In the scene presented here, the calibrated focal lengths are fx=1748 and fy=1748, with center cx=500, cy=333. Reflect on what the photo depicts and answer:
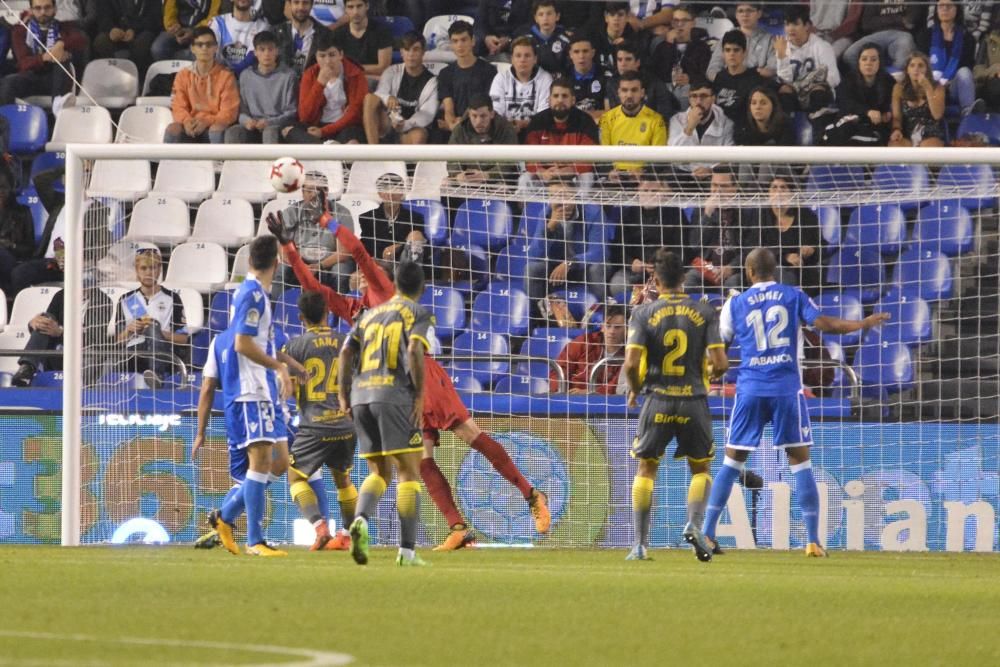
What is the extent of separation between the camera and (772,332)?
11281 mm

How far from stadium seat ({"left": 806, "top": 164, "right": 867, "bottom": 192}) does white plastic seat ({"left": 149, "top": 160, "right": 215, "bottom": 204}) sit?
4850mm

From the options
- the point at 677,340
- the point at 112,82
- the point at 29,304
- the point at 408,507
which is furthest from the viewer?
the point at 112,82

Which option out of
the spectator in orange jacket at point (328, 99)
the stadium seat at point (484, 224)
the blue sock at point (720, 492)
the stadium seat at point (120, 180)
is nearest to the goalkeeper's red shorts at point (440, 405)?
the blue sock at point (720, 492)

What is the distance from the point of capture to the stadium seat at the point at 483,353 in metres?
13.5

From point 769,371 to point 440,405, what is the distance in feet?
7.37

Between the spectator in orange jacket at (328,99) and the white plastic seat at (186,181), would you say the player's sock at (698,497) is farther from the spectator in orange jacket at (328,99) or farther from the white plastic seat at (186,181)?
the spectator in orange jacket at (328,99)

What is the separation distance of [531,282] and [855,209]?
8.68 feet

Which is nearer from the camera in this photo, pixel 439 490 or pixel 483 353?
pixel 439 490

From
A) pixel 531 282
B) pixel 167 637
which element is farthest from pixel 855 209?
pixel 167 637

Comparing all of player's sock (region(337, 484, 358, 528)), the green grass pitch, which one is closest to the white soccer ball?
player's sock (region(337, 484, 358, 528))

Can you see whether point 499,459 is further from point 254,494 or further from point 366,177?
point 366,177

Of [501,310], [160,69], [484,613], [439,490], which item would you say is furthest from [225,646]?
[160,69]

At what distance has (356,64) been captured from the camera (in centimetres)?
1730

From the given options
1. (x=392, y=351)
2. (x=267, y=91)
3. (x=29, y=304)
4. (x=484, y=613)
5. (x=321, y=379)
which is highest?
(x=267, y=91)
